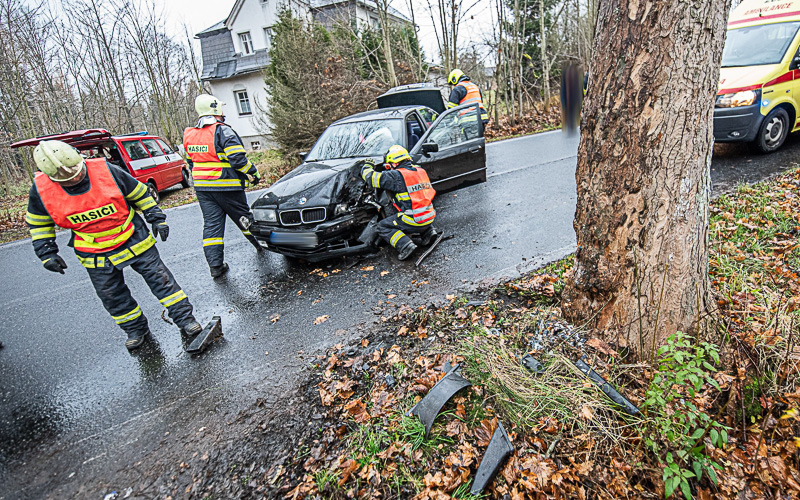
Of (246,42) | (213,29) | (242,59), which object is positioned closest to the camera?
(242,59)

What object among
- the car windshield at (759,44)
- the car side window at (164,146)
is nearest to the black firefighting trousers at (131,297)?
the car windshield at (759,44)

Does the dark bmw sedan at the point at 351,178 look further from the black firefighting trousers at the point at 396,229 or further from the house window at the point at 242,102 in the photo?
the house window at the point at 242,102

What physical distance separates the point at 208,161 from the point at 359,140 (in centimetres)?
215

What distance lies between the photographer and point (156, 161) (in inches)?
429

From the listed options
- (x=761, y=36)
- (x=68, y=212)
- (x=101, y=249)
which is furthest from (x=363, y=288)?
(x=761, y=36)

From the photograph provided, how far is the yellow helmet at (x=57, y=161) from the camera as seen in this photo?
3.06 m

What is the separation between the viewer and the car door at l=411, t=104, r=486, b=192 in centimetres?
622

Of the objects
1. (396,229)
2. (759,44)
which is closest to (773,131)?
(759,44)

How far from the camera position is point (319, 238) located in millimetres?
4527

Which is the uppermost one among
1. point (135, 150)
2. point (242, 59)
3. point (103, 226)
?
point (242, 59)

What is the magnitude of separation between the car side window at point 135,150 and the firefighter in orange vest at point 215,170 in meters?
6.86

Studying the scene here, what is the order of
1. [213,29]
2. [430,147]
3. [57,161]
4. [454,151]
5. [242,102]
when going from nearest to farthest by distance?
[57,161] < [430,147] < [454,151] < [242,102] < [213,29]

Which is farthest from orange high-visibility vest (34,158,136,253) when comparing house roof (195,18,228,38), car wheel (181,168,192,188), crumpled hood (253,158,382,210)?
house roof (195,18,228,38)

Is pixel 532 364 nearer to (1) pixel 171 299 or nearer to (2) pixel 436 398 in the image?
(2) pixel 436 398
